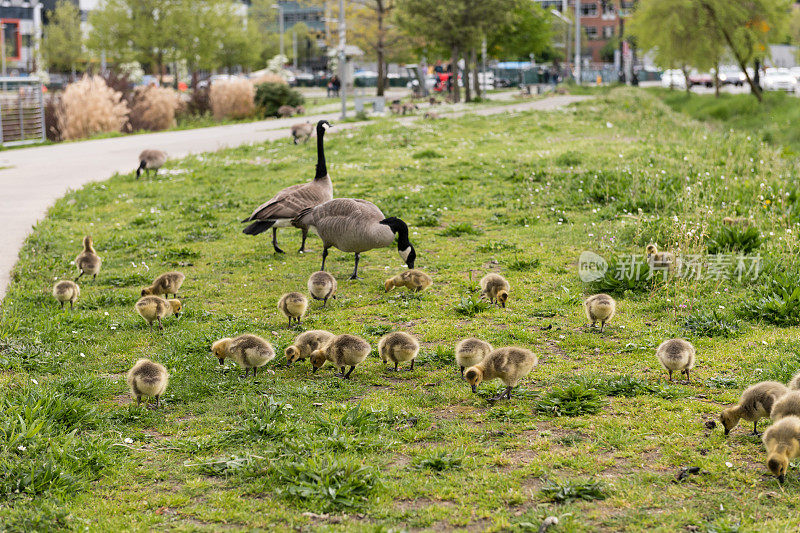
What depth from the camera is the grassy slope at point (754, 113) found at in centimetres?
2973

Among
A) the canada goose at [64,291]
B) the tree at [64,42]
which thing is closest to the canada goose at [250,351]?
A: the canada goose at [64,291]

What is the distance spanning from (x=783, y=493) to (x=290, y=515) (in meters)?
2.96

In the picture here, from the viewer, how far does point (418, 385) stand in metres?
6.94

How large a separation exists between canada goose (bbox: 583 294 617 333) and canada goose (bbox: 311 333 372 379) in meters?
2.45

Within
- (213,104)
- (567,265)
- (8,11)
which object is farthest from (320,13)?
(567,265)

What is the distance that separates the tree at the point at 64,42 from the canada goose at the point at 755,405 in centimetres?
7557

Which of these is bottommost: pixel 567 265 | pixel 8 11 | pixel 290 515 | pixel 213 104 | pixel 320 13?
pixel 290 515

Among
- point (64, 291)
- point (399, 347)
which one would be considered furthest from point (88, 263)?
point (399, 347)

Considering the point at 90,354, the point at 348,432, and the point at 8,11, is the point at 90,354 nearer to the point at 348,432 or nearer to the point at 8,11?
the point at 348,432

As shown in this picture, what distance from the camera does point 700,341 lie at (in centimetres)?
772

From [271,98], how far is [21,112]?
1526cm

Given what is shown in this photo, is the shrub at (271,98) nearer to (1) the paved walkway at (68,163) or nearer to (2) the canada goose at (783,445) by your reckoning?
(1) the paved walkway at (68,163)

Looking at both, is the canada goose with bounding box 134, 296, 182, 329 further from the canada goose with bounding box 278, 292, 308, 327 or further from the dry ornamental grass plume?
the dry ornamental grass plume

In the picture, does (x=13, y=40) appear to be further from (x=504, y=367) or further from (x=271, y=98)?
(x=504, y=367)
